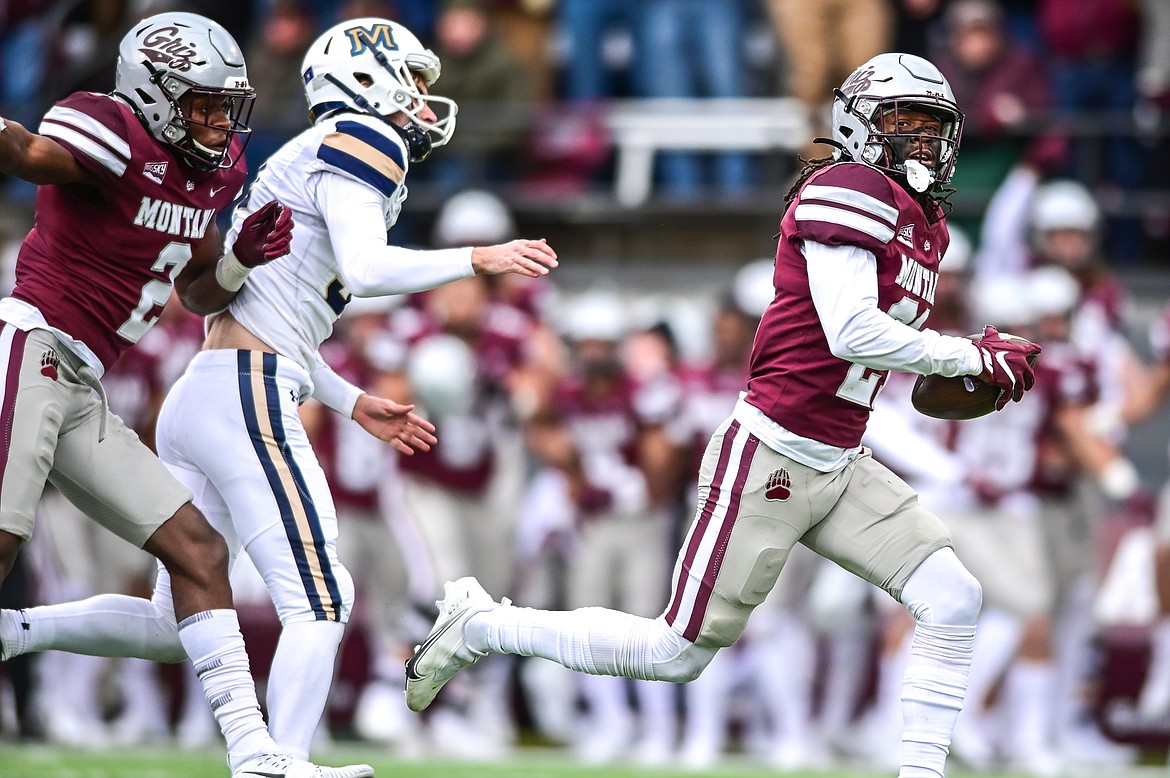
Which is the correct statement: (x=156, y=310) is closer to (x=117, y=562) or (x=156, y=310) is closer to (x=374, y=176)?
(x=374, y=176)

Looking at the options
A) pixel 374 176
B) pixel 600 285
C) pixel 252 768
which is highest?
pixel 600 285

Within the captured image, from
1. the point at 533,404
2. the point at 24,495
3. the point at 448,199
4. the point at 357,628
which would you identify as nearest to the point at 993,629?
the point at 533,404

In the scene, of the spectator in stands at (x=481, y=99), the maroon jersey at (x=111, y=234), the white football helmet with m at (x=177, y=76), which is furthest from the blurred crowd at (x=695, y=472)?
the white football helmet with m at (x=177, y=76)

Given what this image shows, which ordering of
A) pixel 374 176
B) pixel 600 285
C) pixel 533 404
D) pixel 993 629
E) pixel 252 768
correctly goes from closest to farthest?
pixel 252 768 → pixel 374 176 → pixel 993 629 → pixel 533 404 → pixel 600 285

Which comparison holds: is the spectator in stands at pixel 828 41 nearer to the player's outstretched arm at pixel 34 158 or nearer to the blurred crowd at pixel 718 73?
the blurred crowd at pixel 718 73

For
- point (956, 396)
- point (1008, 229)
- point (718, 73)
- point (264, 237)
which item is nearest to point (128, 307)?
point (264, 237)

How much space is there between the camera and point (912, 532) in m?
4.81

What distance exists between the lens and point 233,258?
4957mm

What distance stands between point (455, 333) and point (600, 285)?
133cm

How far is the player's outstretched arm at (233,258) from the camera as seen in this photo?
194 inches

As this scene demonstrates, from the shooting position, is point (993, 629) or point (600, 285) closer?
point (993, 629)

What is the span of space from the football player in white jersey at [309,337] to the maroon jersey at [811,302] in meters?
0.68

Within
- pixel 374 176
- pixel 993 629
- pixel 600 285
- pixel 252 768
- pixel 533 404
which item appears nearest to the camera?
pixel 252 768

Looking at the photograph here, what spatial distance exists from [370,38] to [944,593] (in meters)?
2.28
